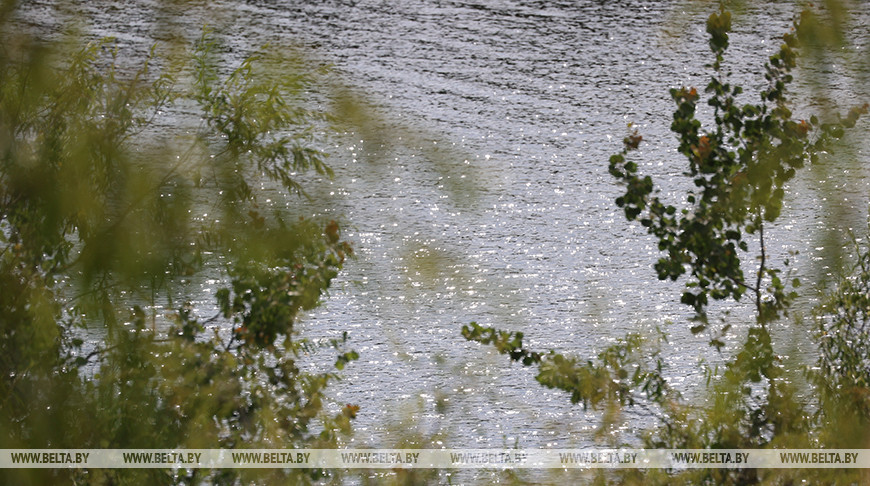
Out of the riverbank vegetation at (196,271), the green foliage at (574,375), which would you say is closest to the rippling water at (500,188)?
the green foliage at (574,375)

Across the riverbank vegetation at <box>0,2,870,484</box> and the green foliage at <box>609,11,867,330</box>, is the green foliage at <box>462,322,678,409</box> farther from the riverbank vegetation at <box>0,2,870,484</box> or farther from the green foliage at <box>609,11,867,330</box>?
the green foliage at <box>609,11,867,330</box>

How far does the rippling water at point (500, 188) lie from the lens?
192cm

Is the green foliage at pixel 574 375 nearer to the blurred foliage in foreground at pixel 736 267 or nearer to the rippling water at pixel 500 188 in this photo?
the blurred foliage in foreground at pixel 736 267

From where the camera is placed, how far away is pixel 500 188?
8.15 ft

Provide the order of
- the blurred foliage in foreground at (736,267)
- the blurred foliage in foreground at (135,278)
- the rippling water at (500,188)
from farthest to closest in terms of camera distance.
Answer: the rippling water at (500,188), the blurred foliage in foreground at (736,267), the blurred foliage in foreground at (135,278)

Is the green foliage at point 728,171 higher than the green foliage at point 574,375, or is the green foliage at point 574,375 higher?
the green foliage at point 728,171

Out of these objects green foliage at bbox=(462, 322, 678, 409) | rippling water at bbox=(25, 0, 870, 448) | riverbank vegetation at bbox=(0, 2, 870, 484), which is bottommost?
rippling water at bbox=(25, 0, 870, 448)

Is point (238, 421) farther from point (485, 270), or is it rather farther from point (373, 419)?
point (485, 270)

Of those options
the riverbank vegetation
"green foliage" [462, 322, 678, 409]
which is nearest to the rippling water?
"green foliage" [462, 322, 678, 409]

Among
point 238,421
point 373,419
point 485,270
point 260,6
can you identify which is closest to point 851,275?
point 485,270

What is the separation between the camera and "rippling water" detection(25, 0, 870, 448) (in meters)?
1.92

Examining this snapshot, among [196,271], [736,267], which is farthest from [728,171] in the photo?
[196,271]

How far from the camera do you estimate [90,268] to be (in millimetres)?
1108

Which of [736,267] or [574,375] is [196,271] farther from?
[736,267]
